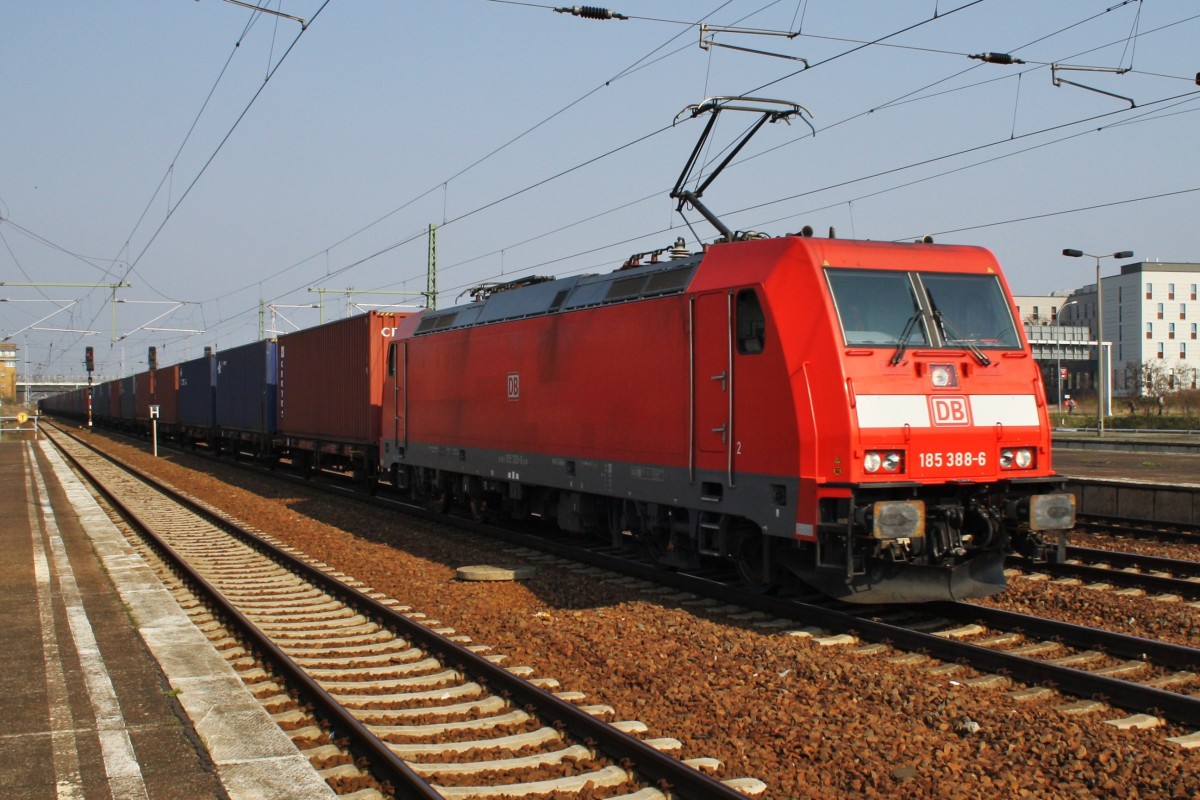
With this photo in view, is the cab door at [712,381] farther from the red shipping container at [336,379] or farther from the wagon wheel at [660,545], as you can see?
the red shipping container at [336,379]

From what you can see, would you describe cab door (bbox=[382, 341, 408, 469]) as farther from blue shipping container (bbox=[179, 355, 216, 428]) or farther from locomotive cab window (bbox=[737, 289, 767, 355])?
blue shipping container (bbox=[179, 355, 216, 428])

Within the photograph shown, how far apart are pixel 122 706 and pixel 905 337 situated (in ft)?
22.8

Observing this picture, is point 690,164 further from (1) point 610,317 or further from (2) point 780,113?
(1) point 610,317

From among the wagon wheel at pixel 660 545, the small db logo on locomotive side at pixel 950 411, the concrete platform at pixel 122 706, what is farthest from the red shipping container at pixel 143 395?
the small db logo on locomotive side at pixel 950 411

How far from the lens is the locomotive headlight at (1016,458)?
9500mm

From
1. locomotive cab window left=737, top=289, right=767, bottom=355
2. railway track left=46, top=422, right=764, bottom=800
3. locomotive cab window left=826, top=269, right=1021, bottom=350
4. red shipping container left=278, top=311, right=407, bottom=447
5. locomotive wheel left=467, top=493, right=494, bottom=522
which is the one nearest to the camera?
railway track left=46, top=422, right=764, bottom=800

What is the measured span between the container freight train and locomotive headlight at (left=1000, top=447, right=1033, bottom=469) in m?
0.02

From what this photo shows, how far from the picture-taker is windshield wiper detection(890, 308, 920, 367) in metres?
9.24

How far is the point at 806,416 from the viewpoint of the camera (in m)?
9.03

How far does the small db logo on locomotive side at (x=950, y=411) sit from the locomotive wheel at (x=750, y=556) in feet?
6.86

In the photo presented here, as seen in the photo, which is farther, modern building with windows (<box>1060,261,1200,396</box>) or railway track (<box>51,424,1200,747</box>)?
modern building with windows (<box>1060,261,1200,396</box>)

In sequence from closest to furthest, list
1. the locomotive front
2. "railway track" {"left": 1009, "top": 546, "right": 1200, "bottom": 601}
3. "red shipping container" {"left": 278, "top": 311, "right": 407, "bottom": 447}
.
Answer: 1. the locomotive front
2. "railway track" {"left": 1009, "top": 546, "right": 1200, "bottom": 601}
3. "red shipping container" {"left": 278, "top": 311, "right": 407, "bottom": 447}

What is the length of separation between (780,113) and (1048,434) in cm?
532

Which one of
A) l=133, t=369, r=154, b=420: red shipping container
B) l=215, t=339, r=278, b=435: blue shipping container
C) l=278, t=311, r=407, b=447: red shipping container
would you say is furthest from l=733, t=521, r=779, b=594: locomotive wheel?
l=133, t=369, r=154, b=420: red shipping container
